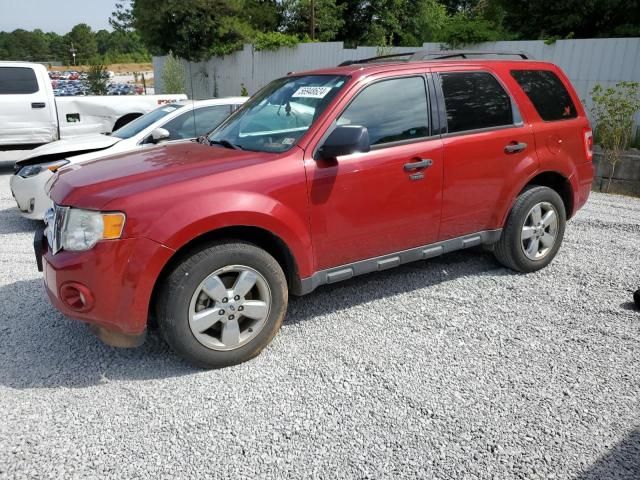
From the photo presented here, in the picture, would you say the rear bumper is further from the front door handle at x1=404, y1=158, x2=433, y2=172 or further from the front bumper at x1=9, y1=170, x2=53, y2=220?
the front bumper at x1=9, y1=170, x2=53, y2=220

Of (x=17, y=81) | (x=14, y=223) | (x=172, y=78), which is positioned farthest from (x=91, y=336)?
(x=172, y=78)

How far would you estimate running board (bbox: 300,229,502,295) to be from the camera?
3729 millimetres

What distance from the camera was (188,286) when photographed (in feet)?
10.4

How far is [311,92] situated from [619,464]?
2975mm

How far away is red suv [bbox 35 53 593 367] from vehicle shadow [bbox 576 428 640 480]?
1881 millimetres

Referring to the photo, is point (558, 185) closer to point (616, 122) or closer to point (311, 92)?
point (311, 92)

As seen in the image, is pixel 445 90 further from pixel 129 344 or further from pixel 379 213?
pixel 129 344

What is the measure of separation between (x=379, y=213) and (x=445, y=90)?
3.84 ft

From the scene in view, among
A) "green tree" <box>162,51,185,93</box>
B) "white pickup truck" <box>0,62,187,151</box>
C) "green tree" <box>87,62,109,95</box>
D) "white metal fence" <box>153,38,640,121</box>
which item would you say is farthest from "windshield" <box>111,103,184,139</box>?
"green tree" <box>87,62,109,95</box>

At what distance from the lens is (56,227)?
328 cm

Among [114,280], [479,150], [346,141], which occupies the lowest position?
[114,280]

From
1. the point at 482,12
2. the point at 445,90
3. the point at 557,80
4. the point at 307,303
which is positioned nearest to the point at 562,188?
the point at 557,80

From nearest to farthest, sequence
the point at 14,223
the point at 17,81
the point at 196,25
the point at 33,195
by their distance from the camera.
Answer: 1. the point at 33,195
2. the point at 14,223
3. the point at 17,81
4. the point at 196,25

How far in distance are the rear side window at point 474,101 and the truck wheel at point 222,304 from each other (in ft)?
6.30
